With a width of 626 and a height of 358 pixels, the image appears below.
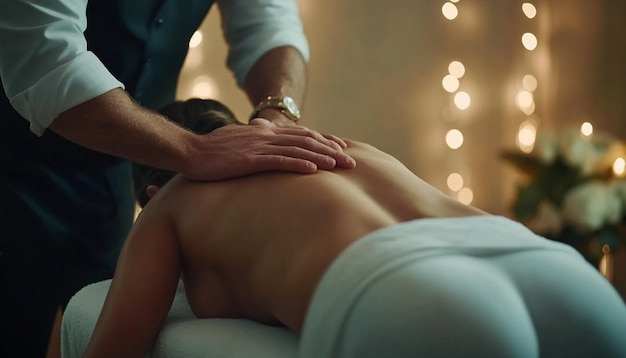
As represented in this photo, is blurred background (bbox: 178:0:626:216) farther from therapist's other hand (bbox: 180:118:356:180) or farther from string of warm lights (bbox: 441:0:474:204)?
therapist's other hand (bbox: 180:118:356:180)

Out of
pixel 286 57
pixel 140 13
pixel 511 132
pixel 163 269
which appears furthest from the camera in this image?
pixel 511 132

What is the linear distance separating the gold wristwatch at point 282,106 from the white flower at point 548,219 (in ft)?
4.74

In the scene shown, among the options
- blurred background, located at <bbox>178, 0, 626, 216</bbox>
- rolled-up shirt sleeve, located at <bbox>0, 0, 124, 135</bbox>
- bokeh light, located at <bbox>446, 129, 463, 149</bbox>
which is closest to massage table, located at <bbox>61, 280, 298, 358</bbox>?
rolled-up shirt sleeve, located at <bbox>0, 0, 124, 135</bbox>

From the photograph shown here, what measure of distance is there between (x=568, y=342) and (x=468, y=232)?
181 millimetres

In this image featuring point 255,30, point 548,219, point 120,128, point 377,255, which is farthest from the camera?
point 548,219

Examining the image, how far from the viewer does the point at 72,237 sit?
6.77ft

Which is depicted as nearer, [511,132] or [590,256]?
[590,256]

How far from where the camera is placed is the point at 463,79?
3625 mm

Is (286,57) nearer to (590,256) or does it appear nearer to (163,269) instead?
A: (163,269)

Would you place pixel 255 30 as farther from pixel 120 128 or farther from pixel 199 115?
pixel 120 128

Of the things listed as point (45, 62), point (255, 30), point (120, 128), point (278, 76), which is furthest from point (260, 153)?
point (255, 30)

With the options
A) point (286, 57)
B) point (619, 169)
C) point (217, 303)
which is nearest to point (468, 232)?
point (217, 303)

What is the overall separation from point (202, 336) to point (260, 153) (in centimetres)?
32

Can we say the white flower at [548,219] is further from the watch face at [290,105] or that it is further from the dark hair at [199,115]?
the dark hair at [199,115]
